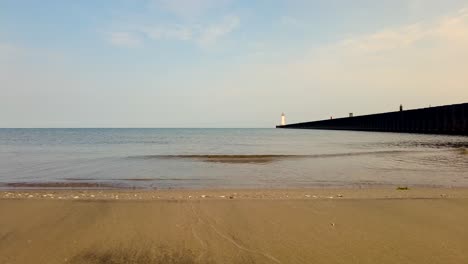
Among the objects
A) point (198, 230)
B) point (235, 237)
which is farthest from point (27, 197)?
point (235, 237)

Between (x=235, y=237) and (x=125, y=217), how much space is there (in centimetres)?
184

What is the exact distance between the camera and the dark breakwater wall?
5122 centimetres

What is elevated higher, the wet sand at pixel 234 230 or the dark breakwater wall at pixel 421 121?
the dark breakwater wall at pixel 421 121

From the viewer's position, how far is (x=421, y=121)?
6412 centimetres

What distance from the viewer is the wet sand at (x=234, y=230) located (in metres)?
3.57

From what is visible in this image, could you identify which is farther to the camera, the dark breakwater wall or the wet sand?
the dark breakwater wall

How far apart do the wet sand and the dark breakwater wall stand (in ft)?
174

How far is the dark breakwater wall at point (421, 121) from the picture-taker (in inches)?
2016

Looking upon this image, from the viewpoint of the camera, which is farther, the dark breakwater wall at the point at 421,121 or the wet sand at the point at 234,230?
the dark breakwater wall at the point at 421,121

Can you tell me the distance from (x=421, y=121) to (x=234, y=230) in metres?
69.0

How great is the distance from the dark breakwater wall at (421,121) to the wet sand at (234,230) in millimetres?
53112

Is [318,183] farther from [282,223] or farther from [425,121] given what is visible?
[425,121]

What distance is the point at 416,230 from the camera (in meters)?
4.40

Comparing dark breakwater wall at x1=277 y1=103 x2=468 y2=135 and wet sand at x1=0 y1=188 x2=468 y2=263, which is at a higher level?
dark breakwater wall at x1=277 y1=103 x2=468 y2=135
